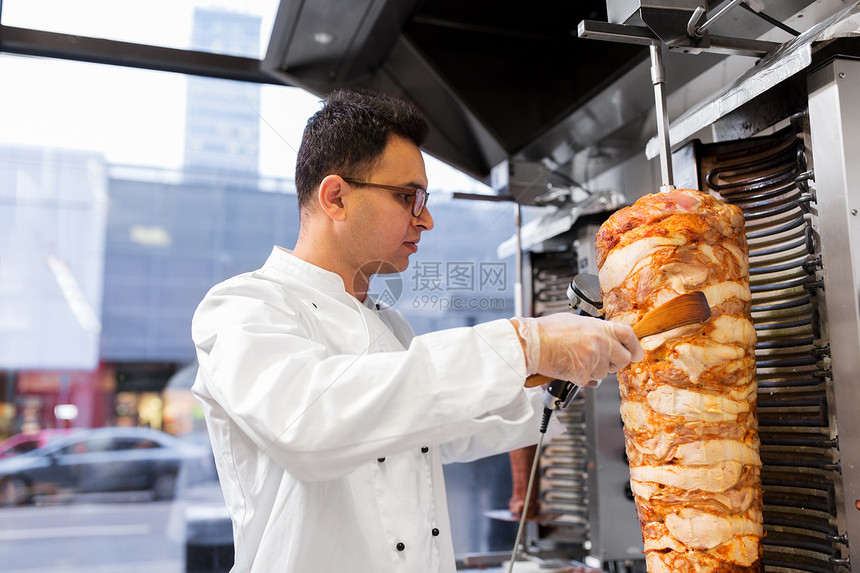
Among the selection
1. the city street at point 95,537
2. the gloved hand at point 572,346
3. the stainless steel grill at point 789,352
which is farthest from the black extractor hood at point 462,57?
the city street at point 95,537

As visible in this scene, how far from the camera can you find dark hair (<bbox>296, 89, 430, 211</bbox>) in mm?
1414

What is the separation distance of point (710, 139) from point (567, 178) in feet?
3.42

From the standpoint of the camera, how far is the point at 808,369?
1.36m

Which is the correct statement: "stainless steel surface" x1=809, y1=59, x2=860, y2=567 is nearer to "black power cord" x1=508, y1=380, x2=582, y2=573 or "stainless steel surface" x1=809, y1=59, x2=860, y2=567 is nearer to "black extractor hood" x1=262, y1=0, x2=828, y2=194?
"black power cord" x1=508, y1=380, x2=582, y2=573

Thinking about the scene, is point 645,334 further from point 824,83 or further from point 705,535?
point 824,83

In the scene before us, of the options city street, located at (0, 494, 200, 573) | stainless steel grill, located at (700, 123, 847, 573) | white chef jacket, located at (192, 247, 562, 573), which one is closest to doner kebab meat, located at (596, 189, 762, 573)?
stainless steel grill, located at (700, 123, 847, 573)

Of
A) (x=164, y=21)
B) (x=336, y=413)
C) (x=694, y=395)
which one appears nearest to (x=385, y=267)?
(x=336, y=413)

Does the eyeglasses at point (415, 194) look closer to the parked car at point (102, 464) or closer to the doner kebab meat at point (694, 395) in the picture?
the doner kebab meat at point (694, 395)

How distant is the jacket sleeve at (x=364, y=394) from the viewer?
3.26 ft

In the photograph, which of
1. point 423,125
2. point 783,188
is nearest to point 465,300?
point 423,125

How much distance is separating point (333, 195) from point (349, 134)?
0.14m

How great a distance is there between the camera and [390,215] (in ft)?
4.49

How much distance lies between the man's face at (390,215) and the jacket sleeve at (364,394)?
0.32 metres

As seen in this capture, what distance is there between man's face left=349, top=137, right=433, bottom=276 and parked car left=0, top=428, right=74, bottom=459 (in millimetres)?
3409
